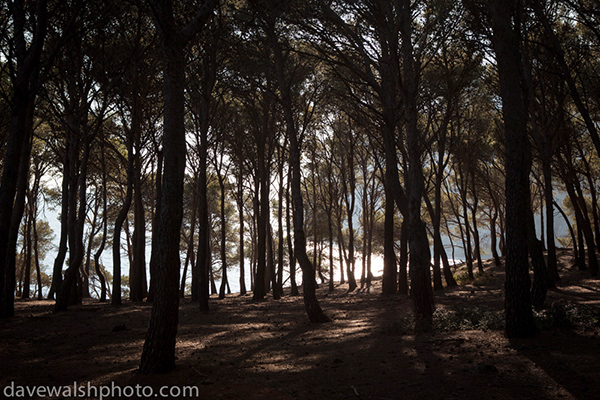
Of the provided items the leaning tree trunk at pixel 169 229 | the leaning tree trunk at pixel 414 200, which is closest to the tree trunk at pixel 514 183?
the leaning tree trunk at pixel 414 200

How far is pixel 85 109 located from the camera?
12.3 metres

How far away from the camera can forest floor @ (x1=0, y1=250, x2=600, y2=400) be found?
4.02 m

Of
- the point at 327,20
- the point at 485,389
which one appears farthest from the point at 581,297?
the point at 327,20

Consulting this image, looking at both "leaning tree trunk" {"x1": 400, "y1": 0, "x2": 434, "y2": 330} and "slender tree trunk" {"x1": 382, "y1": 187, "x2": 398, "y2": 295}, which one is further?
"slender tree trunk" {"x1": 382, "y1": 187, "x2": 398, "y2": 295}

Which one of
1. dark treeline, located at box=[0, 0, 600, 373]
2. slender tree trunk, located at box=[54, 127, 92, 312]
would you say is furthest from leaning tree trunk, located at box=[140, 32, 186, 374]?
slender tree trunk, located at box=[54, 127, 92, 312]

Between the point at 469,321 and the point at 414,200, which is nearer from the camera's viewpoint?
the point at 469,321

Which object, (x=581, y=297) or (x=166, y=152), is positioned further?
(x=581, y=297)

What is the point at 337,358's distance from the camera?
18.7 ft

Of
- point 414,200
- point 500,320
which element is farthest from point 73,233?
point 500,320

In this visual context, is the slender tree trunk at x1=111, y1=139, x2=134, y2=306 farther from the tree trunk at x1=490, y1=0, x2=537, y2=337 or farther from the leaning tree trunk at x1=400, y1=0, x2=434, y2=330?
the tree trunk at x1=490, y1=0, x2=537, y2=337

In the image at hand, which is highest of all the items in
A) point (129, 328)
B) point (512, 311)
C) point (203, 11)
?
point (203, 11)

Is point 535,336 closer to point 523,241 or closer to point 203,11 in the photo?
point 523,241

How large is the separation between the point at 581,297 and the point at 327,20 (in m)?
10.2

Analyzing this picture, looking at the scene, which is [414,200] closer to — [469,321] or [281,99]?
[469,321]
